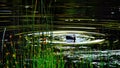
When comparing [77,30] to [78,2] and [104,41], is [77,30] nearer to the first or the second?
[104,41]

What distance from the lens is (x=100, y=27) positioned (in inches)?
375

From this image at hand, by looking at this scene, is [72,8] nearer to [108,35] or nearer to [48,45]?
[108,35]

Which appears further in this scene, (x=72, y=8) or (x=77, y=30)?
(x=72, y=8)

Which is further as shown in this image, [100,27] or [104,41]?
[100,27]

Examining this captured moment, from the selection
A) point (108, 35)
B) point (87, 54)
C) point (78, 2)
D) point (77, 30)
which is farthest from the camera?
point (78, 2)

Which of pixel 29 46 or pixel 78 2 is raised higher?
pixel 29 46

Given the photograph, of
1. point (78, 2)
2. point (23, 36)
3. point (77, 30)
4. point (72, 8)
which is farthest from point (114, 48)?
point (78, 2)

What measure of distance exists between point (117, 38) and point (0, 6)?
5.17 metres

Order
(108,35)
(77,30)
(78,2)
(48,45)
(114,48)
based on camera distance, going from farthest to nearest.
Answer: (78,2)
(77,30)
(108,35)
(114,48)
(48,45)

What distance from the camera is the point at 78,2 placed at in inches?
591

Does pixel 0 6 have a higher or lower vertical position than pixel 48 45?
lower

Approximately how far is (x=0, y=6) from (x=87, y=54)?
656 cm

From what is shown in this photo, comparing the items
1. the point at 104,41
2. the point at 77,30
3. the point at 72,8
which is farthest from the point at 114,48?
the point at 72,8

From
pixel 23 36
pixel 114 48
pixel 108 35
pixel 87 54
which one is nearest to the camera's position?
pixel 87 54
